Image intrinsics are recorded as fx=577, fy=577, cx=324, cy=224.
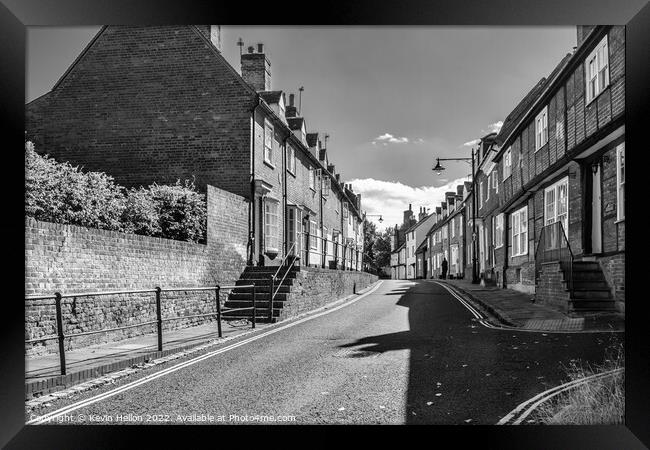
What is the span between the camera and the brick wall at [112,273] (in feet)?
27.1

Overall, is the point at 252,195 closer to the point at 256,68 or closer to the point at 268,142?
the point at 268,142

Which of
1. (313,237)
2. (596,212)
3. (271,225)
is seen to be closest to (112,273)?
(271,225)

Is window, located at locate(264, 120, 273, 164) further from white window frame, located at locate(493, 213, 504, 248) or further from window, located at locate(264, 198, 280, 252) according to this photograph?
white window frame, located at locate(493, 213, 504, 248)

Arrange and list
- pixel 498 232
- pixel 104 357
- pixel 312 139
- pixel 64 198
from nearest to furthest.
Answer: pixel 104 357 < pixel 64 198 < pixel 498 232 < pixel 312 139

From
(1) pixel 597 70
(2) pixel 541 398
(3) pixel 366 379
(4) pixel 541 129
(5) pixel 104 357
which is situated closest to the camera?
(2) pixel 541 398

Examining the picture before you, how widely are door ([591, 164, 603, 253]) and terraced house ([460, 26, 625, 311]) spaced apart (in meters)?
0.02

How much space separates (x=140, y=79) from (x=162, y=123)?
1.50 m

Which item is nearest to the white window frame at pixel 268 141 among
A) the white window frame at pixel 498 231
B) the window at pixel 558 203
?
the window at pixel 558 203

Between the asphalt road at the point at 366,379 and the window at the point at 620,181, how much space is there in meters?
3.39

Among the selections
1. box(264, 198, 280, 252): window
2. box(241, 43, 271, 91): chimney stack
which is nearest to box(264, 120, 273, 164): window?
box(264, 198, 280, 252): window

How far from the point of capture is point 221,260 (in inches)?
581

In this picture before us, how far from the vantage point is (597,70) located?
1275 cm
